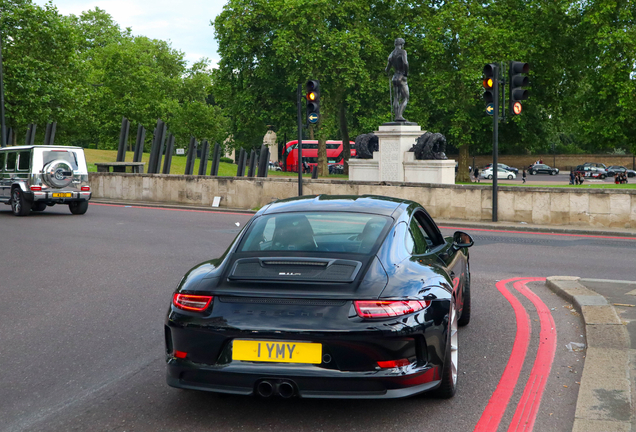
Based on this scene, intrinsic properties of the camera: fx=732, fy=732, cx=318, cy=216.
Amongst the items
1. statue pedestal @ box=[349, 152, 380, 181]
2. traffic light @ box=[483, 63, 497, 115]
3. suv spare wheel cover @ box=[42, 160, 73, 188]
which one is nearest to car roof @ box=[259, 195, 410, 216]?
traffic light @ box=[483, 63, 497, 115]

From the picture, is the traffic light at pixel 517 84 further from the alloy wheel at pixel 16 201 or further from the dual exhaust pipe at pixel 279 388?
the dual exhaust pipe at pixel 279 388

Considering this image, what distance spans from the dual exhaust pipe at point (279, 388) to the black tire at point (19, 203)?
18345mm

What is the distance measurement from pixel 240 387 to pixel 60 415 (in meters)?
1.22

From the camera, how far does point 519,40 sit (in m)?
45.3

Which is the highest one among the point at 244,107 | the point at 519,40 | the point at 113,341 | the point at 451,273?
the point at 519,40

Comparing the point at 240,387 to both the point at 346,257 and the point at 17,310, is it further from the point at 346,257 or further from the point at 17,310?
the point at 17,310

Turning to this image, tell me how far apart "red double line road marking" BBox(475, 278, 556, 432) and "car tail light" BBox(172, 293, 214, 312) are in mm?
1690

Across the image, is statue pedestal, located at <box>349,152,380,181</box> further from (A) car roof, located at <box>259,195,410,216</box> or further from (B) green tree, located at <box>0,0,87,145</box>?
(A) car roof, located at <box>259,195,410,216</box>

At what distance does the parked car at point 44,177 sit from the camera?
20.4 meters

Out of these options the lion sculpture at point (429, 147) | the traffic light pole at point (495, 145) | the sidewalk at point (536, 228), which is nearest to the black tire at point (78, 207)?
the sidewalk at point (536, 228)

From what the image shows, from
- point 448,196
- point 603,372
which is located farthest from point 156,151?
point 603,372

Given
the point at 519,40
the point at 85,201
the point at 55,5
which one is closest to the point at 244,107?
the point at 55,5

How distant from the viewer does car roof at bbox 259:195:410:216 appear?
5172 millimetres

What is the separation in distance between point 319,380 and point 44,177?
60.0ft
